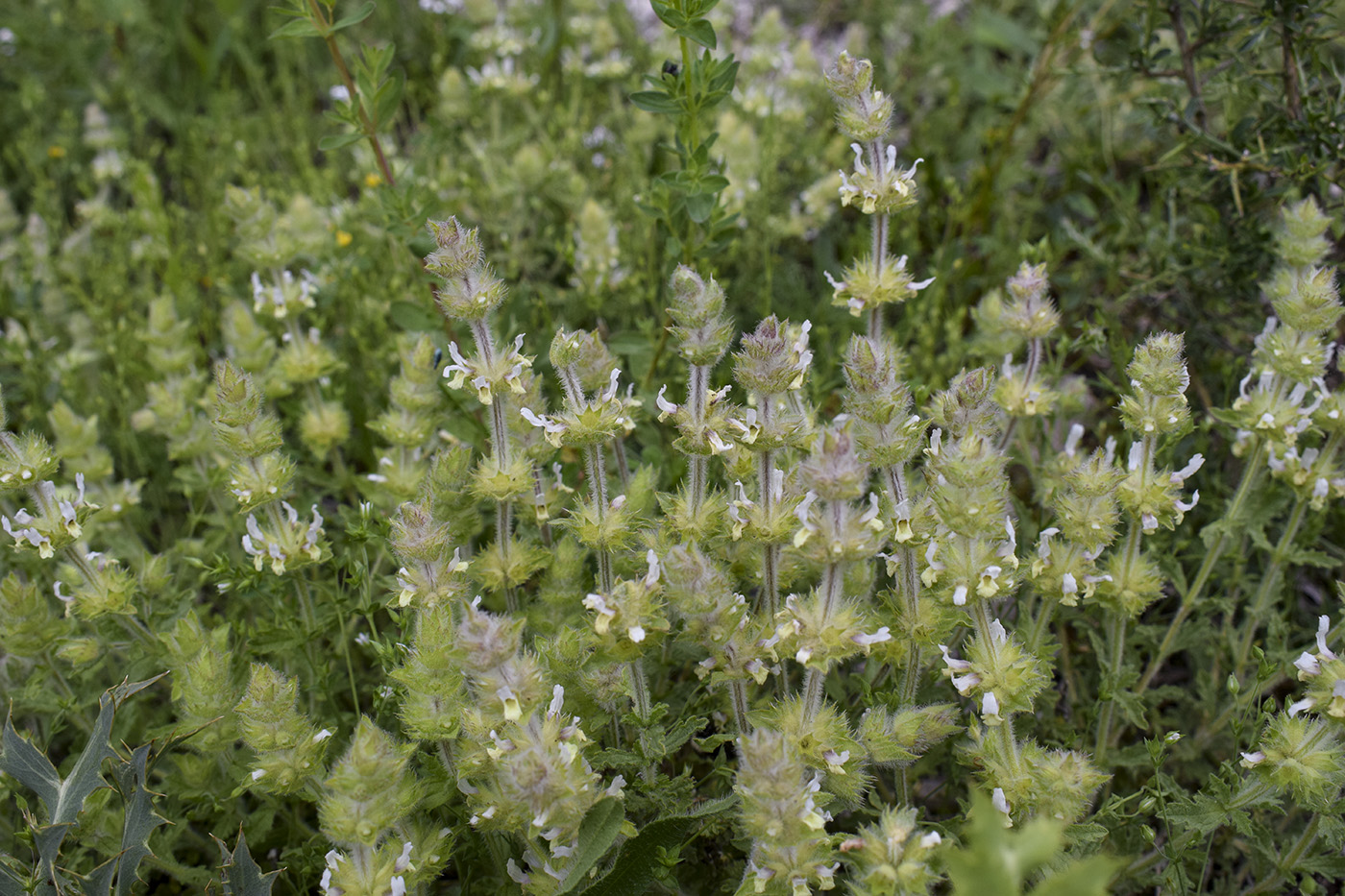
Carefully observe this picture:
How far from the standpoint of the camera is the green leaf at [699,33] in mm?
2258

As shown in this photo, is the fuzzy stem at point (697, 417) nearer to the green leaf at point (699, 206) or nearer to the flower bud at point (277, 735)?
the green leaf at point (699, 206)

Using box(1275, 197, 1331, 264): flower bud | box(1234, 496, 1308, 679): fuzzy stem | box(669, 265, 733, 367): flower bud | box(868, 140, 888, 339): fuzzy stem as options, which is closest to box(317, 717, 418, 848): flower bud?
box(669, 265, 733, 367): flower bud

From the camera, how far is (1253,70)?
294cm

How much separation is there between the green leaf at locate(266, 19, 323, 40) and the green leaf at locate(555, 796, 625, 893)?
1929 mm

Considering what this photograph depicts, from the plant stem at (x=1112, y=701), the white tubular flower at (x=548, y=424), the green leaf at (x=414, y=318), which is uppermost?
the white tubular flower at (x=548, y=424)

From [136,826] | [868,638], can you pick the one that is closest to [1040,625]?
[868,638]

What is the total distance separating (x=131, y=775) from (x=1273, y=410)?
2502 millimetres

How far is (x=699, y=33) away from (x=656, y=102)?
0.74 feet

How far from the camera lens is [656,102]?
246cm

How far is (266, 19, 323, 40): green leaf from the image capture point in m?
2.49

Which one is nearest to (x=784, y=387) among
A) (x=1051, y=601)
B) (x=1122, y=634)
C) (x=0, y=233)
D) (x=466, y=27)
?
(x=1051, y=601)

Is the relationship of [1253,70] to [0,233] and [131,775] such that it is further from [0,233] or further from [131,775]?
[0,233]

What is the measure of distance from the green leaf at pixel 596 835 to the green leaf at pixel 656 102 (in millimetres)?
1557

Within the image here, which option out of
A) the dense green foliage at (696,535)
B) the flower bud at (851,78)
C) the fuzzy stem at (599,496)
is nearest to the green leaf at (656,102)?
the dense green foliage at (696,535)
